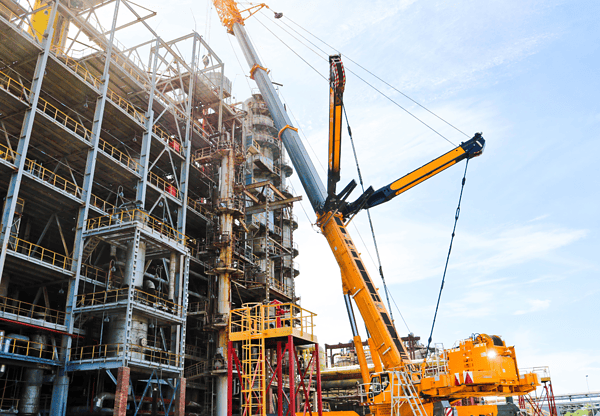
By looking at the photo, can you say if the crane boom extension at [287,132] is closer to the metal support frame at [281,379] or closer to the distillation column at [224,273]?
the metal support frame at [281,379]

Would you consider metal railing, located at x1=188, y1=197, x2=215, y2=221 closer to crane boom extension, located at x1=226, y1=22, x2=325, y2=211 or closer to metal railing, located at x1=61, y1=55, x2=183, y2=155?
metal railing, located at x1=61, y1=55, x2=183, y2=155

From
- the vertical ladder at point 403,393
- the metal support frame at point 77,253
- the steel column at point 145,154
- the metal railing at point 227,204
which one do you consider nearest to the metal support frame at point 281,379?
the vertical ladder at point 403,393

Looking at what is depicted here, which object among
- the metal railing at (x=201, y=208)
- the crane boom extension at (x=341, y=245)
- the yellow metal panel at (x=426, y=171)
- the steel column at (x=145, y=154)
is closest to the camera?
the crane boom extension at (x=341, y=245)

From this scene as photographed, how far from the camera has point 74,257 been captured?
2925 centimetres

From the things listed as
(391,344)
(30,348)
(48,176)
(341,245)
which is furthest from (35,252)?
(391,344)

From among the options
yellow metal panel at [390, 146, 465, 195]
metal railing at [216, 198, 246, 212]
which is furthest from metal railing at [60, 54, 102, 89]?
yellow metal panel at [390, 146, 465, 195]

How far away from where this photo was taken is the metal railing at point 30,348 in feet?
82.4

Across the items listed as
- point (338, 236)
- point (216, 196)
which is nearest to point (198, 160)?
point (216, 196)

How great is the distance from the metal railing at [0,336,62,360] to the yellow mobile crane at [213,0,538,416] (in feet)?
55.1

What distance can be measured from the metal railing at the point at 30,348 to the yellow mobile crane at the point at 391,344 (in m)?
16.8

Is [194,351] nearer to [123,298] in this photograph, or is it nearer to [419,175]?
[123,298]

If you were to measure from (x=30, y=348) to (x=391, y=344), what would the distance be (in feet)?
64.6

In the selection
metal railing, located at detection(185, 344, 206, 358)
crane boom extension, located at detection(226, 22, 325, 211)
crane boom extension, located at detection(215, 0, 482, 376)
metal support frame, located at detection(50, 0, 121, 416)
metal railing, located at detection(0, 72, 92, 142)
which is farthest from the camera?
metal railing, located at detection(185, 344, 206, 358)

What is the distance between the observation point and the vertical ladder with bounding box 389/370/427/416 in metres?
18.7
